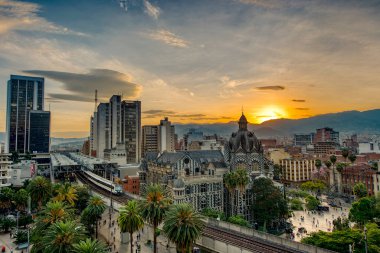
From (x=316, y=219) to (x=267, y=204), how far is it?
102 ft

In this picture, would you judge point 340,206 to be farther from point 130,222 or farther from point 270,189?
→ point 130,222

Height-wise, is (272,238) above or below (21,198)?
below

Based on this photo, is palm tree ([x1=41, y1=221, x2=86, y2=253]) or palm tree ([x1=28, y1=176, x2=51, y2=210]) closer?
palm tree ([x1=41, y1=221, x2=86, y2=253])

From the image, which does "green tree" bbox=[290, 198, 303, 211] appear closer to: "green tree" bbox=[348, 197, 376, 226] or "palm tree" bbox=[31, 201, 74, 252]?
"green tree" bbox=[348, 197, 376, 226]

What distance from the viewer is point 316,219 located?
393ft

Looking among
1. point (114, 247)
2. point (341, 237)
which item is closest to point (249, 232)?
point (341, 237)

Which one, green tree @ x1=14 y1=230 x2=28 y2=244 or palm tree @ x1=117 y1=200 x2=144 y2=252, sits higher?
palm tree @ x1=117 y1=200 x2=144 y2=252

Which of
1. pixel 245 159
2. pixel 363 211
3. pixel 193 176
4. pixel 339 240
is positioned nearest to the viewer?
pixel 339 240

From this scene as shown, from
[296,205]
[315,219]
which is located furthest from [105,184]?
[315,219]

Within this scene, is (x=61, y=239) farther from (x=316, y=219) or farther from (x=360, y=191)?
(x=360, y=191)

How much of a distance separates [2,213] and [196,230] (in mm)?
87131

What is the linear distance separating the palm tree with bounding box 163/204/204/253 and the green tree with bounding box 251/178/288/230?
56276 mm

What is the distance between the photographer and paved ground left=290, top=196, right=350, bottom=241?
107m

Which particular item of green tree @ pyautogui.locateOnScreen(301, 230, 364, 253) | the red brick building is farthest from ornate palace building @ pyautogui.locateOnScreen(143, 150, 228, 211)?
the red brick building
